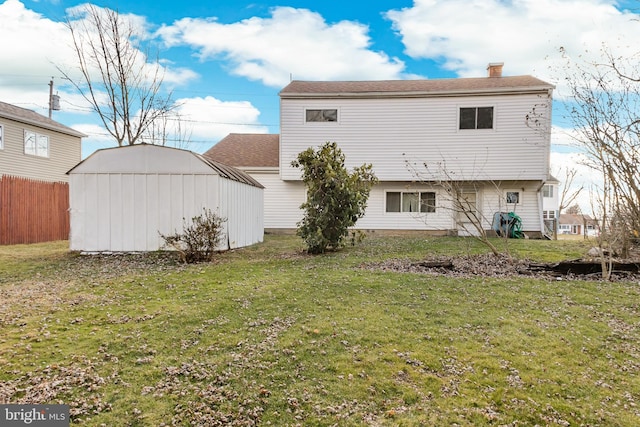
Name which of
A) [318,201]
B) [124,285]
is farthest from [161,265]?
[318,201]

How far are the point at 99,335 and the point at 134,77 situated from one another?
56.3 feet

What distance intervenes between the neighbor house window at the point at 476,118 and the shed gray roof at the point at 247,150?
26.8 feet

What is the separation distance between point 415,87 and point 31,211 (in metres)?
15.2

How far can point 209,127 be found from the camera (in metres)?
25.7

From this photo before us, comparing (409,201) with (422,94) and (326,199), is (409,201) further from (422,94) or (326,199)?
(326,199)

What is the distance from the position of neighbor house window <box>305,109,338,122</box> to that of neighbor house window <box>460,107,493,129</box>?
5082mm

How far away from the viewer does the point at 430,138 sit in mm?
15914

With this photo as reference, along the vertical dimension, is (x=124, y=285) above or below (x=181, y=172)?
below

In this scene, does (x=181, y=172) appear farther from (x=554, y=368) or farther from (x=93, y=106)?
(x=93, y=106)

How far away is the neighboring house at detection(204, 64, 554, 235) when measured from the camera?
15.4 m

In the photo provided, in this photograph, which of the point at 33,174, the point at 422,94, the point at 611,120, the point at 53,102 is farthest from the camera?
the point at 53,102

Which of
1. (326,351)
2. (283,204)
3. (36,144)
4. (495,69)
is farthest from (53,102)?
(326,351)

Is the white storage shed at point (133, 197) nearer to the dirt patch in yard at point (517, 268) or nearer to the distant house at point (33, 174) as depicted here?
the dirt patch in yard at point (517, 268)

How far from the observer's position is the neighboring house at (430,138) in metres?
15.4
